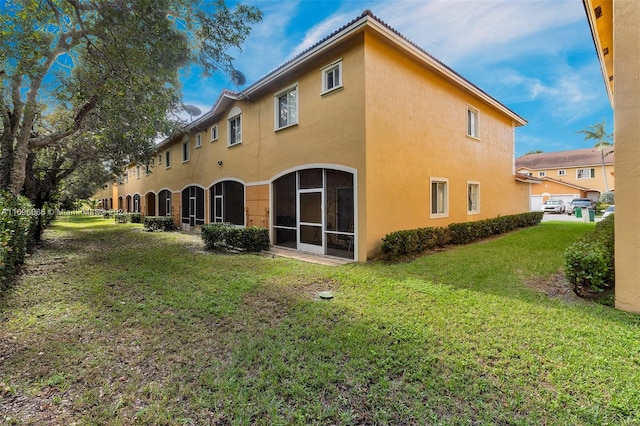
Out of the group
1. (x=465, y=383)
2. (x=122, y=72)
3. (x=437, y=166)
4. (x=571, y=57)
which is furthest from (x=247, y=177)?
(x=571, y=57)

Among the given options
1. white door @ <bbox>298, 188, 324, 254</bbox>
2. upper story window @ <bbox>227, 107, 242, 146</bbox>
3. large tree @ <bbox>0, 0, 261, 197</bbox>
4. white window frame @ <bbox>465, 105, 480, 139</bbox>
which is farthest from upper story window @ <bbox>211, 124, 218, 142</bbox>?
white window frame @ <bbox>465, 105, 480, 139</bbox>

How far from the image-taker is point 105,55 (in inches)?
270

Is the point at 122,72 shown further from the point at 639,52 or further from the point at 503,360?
the point at 639,52

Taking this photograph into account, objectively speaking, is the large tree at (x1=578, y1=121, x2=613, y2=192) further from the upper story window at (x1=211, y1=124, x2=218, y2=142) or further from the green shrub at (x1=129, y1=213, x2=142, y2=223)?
the green shrub at (x1=129, y1=213, x2=142, y2=223)

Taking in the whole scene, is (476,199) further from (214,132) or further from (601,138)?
(601,138)

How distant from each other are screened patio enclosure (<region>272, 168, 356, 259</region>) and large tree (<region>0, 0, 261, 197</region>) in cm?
429

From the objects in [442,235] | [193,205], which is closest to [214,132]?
[193,205]

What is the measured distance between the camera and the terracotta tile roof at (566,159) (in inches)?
1566

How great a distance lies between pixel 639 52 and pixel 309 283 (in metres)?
6.80

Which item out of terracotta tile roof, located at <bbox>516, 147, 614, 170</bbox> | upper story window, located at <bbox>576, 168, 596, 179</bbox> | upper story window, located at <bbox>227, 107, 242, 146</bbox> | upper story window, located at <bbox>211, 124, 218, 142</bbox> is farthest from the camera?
terracotta tile roof, located at <bbox>516, 147, 614, 170</bbox>

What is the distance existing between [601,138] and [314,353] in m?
52.5

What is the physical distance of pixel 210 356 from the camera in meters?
Result: 3.44

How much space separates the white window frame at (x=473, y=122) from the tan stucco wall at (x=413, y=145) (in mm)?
235

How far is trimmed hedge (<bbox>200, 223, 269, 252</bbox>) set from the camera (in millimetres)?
10367
